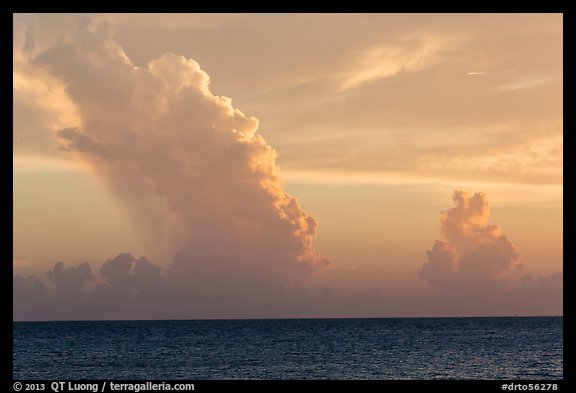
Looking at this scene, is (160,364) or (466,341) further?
(466,341)

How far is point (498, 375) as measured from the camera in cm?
7638
